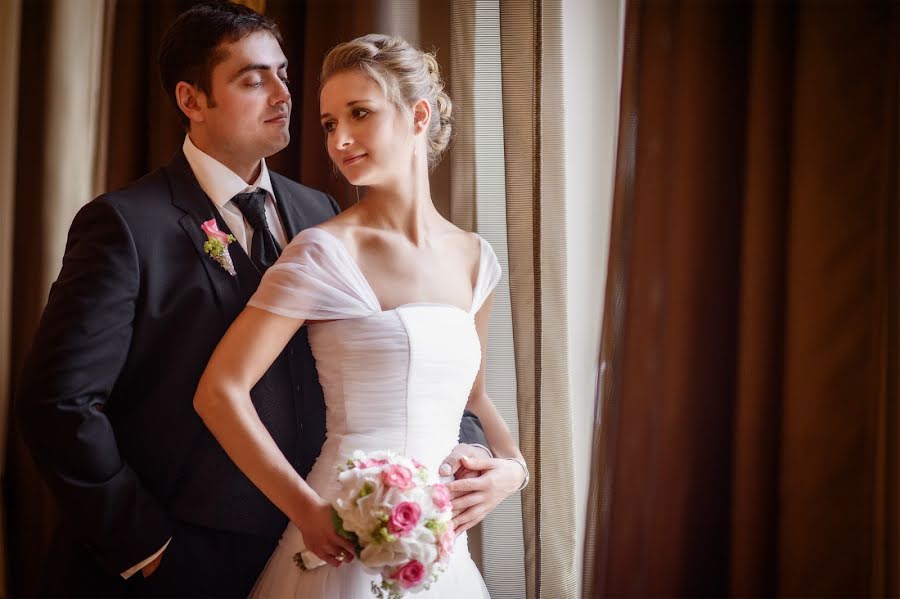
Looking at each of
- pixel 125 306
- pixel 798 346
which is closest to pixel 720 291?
pixel 798 346

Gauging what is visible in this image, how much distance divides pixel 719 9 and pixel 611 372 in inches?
32.7

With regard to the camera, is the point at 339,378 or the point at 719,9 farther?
the point at 719,9

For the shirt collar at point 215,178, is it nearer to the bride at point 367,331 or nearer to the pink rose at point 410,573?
the bride at point 367,331

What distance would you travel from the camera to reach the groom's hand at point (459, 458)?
4.99 ft

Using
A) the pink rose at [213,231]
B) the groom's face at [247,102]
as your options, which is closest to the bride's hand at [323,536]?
the pink rose at [213,231]

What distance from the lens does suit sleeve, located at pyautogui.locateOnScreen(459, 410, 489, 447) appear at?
Answer: 170 centimetres

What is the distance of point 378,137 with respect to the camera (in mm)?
1539

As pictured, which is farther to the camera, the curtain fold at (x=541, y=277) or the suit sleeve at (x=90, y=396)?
the curtain fold at (x=541, y=277)

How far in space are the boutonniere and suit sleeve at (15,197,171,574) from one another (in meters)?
0.15

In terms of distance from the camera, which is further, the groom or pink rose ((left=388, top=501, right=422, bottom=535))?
the groom

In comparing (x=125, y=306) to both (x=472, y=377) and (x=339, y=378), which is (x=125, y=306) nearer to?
(x=339, y=378)

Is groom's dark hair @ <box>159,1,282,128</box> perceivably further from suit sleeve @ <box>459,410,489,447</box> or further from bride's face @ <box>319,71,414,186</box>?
suit sleeve @ <box>459,410,489,447</box>

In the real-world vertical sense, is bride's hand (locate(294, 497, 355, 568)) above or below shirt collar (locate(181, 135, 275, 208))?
below

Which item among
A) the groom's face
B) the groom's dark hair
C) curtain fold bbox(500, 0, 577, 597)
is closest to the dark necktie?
the groom's face
